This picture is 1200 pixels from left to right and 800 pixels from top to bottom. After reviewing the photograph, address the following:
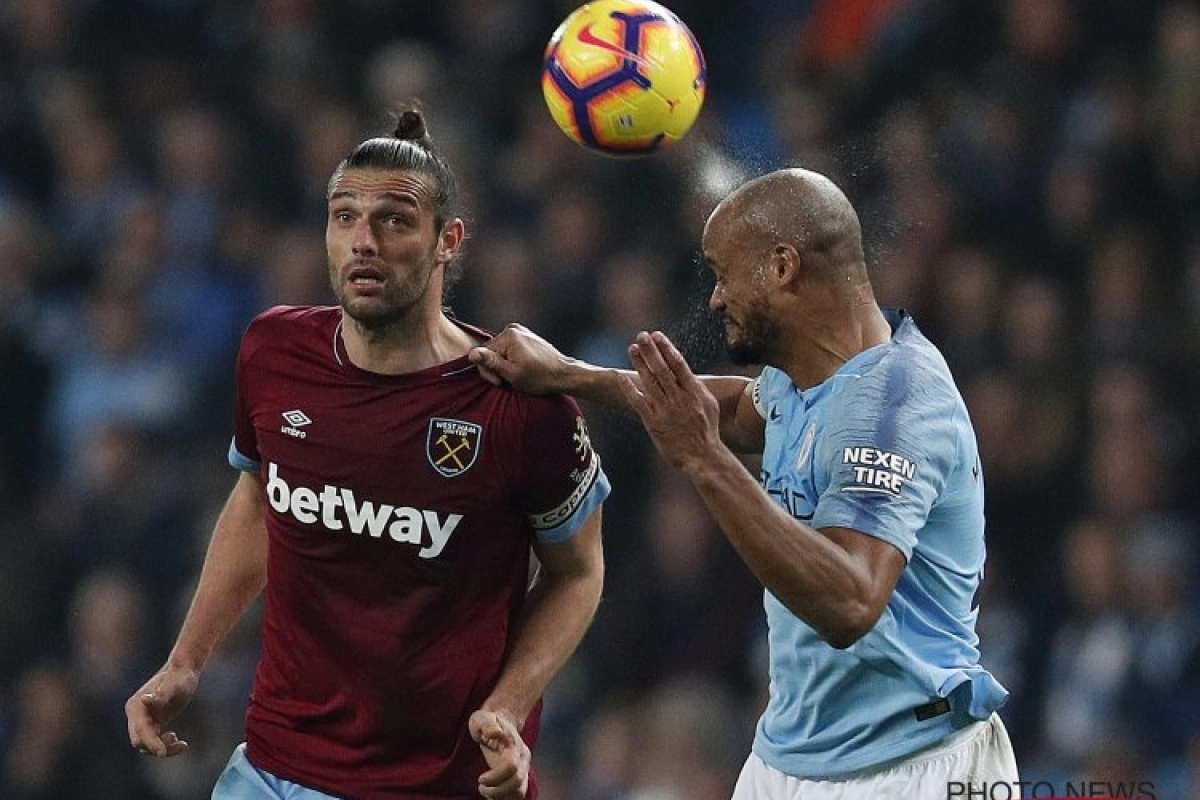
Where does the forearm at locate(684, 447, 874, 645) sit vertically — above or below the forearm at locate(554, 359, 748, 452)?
below

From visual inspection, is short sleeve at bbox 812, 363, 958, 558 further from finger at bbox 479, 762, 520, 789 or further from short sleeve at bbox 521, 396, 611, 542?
finger at bbox 479, 762, 520, 789

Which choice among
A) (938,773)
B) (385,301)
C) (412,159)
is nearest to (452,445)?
(385,301)

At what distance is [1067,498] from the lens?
7.18 m

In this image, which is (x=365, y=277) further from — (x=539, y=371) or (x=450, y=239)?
(x=539, y=371)

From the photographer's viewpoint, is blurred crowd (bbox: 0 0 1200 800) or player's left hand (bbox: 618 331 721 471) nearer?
player's left hand (bbox: 618 331 721 471)

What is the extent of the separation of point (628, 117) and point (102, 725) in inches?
157

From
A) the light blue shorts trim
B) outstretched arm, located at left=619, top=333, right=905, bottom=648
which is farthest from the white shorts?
the light blue shorts trim

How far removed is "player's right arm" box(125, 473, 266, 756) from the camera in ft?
14.4

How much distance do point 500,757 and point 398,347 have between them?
0.93 metres

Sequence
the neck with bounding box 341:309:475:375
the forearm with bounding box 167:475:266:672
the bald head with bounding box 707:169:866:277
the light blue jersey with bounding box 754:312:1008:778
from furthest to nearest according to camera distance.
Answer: the forearm with bounding box 167:475:266:672, the neck with bounding box 341:309:475:375, the bald head with bounding box 707:169:866:277, the light blue jersey with bounding box 754:312:1008:778

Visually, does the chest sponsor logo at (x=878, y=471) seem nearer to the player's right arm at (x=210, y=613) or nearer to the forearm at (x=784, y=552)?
the forearm at (x=784, y=552)

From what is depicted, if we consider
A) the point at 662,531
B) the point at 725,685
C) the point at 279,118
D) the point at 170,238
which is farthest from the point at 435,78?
the point at 725,685

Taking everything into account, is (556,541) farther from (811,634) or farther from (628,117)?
(628,117)

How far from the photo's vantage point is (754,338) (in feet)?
13.7
